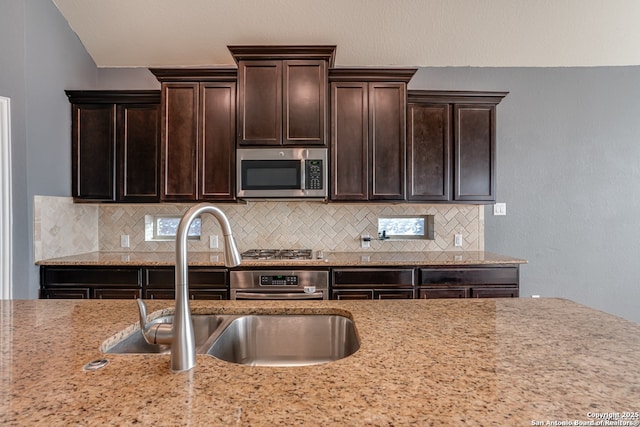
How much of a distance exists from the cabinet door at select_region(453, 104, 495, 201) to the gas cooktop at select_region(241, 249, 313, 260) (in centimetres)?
145

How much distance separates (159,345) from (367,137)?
2.36 m

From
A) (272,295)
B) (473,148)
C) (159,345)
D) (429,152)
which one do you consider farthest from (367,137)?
(159,345)

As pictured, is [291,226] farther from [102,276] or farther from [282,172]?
[102,276]

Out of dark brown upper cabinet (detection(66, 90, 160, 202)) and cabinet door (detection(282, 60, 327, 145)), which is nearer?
cabinet door (detection(282, 60, 327, 145))

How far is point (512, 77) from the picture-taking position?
3.44 metres

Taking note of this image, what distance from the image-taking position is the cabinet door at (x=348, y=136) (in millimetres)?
2990

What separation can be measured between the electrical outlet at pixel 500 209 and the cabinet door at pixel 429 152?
2.32 ft

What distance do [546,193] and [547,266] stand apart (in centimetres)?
73

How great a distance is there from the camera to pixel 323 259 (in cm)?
281

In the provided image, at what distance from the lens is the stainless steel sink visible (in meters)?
1.31

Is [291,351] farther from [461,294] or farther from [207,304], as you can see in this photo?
[461,294]

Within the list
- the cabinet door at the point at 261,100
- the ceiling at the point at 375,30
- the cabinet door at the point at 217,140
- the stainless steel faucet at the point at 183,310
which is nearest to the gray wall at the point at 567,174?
the ceiling at the point at 375,30

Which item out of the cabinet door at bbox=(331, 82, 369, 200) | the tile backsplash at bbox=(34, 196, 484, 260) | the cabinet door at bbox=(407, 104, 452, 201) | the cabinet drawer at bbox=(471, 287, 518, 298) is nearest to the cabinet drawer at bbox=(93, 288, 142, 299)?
the tile backsplash at bbox=(34, 196, 484, 260)

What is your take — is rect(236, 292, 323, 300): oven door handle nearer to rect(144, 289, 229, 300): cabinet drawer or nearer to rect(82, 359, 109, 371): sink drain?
rect(144, 289, 229, 300): cabinet drawer
